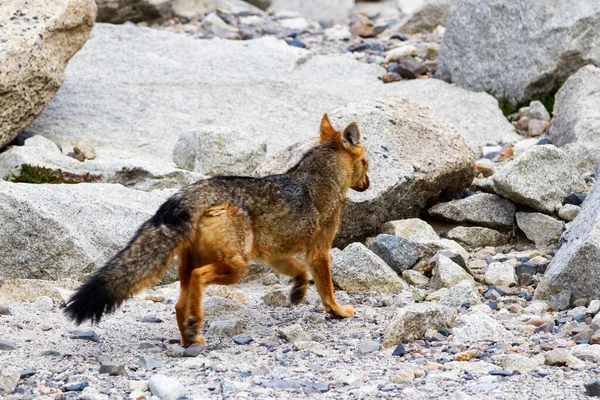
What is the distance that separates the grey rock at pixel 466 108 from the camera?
46.6ft

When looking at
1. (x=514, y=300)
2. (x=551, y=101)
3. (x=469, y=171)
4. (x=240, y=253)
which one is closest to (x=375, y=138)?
(x=469, y=171)

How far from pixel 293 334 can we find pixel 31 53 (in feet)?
23.1

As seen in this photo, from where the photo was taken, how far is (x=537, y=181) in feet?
31.7

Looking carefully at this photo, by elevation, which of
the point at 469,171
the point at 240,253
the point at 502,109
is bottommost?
the point at 502,109

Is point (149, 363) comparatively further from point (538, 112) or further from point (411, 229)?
point (538, 112)

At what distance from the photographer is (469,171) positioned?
10.4 meters

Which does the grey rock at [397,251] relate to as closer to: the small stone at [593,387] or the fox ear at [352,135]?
the fox ear at [352,135]

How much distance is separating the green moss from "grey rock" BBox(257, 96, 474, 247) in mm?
2668

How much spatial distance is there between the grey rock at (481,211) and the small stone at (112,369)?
A: 4.95 m

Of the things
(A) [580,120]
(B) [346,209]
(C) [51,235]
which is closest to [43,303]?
(C) [51,235]

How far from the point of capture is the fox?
620 centimetres

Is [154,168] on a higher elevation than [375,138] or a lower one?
lower

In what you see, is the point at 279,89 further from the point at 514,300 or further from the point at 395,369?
the point at 395,369

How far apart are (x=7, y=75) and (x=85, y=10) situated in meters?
1.79
